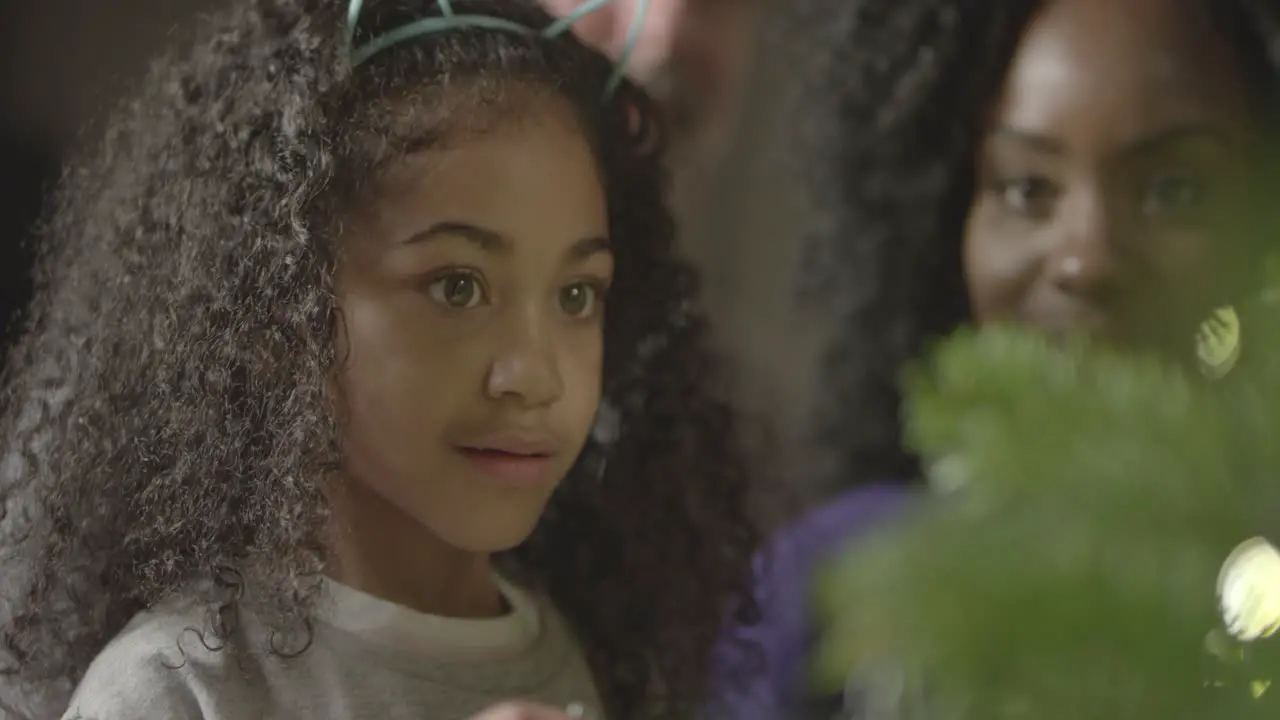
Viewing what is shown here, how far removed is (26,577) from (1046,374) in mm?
593

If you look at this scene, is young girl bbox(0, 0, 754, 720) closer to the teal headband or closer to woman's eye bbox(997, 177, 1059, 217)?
the teal headband

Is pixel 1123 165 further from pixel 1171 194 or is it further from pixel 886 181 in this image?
pixel 886 181

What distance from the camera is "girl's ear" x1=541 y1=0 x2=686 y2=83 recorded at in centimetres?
93

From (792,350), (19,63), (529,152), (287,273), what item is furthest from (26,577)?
(792,350)

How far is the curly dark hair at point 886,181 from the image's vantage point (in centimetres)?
86

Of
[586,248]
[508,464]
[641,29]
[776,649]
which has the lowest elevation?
[776,649]

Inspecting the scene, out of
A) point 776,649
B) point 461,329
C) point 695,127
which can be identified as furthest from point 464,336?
point 695,127

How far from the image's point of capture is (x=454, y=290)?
2.19ft

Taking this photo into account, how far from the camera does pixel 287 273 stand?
667 millimetres

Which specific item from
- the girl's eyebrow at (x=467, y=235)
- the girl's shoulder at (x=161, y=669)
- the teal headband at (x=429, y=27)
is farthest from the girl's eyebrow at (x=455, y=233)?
the girl's shoulder at (x=161, y=669)

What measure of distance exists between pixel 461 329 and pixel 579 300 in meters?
0.09

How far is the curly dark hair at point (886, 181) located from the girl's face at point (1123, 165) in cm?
5

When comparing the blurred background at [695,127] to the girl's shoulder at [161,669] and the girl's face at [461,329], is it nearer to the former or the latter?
the girl's face at [461,329]

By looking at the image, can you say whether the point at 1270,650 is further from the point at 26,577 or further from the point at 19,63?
the point at 19,63
